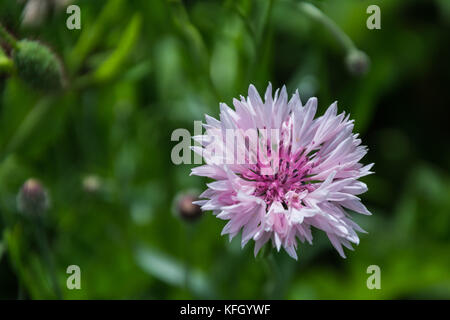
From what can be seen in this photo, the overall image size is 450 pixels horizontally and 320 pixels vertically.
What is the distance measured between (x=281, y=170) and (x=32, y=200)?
436 mm

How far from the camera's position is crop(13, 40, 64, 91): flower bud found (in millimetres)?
918

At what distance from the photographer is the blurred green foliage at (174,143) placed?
1.14 metres

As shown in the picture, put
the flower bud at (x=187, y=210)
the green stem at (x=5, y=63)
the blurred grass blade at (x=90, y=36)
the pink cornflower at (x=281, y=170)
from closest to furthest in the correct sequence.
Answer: the pink cornflower at (x=281, y=170) < the green stem at (x=5, y=63) < the flower bud at (x=187, y=210) < the blurred grass blade at (x=90, y=36)

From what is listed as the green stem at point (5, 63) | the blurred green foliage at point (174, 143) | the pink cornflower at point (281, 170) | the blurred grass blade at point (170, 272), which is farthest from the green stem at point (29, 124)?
the pink cornflower at point (281, 170)

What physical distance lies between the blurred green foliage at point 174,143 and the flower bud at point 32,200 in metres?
0.08

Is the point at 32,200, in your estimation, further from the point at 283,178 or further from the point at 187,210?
the point at 283,178

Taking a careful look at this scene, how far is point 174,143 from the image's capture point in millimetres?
1397

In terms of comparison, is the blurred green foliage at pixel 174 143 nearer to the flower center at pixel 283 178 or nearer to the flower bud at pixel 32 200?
the flower bud at pixel 32 200

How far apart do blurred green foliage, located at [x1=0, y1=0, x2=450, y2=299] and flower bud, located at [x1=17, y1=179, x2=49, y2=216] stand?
76 mm

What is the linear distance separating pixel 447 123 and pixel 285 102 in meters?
1.05

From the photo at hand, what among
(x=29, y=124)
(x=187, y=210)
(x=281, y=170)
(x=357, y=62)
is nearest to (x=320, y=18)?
(x=357, y=62)

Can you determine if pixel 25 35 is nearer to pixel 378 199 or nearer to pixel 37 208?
pixel 37 208

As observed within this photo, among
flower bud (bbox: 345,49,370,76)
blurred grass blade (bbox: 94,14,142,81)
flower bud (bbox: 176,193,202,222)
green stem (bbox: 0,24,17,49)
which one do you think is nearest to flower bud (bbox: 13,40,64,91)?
green stem (bbox: 0,24,17,49)

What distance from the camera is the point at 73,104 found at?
4.32 feet
